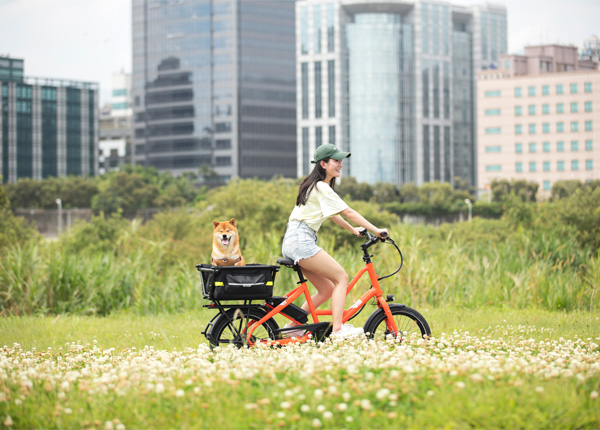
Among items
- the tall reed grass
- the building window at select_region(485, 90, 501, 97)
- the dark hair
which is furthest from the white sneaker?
the building window at select_region(485, 90, 501, 97)

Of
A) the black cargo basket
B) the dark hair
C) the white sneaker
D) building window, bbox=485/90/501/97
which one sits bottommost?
the white sneaker

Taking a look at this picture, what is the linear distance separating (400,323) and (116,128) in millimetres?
168599

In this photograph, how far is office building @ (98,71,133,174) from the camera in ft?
527

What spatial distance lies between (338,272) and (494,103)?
118m

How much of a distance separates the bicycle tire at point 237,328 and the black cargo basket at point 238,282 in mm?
236

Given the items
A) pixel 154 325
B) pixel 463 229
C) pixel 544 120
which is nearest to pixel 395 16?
pixel 544 120

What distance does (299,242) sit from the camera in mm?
6238

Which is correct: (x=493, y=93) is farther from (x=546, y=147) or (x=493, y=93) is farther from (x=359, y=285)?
(x=359, y=285)

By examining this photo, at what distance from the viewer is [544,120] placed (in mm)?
115188

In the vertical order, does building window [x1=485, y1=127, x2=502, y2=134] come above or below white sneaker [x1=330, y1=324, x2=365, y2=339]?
→ above

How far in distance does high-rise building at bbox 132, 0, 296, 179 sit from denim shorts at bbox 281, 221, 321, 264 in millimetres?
119954

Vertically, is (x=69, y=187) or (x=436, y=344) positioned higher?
(x=69, y=187)

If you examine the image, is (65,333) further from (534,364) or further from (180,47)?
(180,47)

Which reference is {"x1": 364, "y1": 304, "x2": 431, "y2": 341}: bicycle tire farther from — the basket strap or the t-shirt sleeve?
the basket strap
